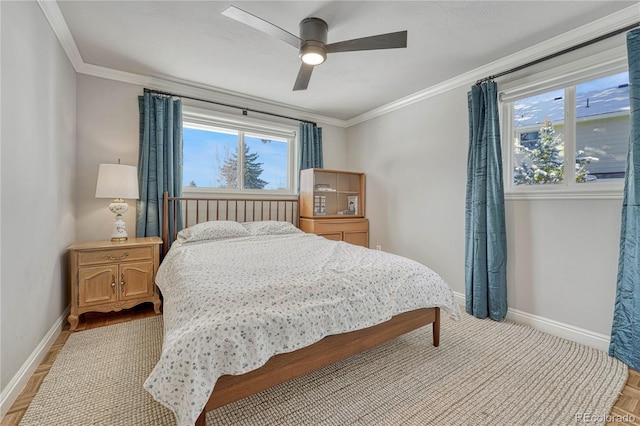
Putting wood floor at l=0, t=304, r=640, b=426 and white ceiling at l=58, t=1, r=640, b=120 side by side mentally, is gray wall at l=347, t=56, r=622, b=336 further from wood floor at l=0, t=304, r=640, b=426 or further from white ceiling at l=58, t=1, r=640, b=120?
wood floor at l=0, t=304, r=640, b=426

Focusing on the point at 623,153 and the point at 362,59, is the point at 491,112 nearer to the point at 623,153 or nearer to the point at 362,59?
the point at 623,153

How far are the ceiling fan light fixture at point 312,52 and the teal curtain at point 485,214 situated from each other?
5.81 feet

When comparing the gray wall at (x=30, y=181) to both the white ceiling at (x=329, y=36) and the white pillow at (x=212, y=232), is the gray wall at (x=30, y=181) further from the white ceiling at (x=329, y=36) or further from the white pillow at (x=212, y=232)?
the white pillow at (x=212, y=232)

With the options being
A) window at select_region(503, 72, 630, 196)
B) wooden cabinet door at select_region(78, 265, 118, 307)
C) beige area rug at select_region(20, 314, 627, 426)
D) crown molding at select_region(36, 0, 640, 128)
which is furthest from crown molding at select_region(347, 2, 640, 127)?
wooden cabinet door at select_region(78, 265, 118, 307)

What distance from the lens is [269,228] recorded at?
11.5 ft

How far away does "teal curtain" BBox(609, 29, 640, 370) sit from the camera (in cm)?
193

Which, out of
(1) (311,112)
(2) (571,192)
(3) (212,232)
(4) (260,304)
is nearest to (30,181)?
(3) (212,232)

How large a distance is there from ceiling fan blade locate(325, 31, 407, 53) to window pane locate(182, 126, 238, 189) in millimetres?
2316

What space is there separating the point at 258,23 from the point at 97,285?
2644 mm

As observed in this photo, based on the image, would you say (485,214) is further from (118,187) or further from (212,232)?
(118,187)

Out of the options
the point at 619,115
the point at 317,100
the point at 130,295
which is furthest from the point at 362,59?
the point at 130,295

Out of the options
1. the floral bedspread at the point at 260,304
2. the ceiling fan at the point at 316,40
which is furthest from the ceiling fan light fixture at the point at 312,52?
the floral bedspread at the point at 260,304

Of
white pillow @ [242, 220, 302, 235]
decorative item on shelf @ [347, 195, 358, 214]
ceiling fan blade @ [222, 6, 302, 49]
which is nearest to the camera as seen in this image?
ceiling fan blade @ [222, 6, 302, 49]

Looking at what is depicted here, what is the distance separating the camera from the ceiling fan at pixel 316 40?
73.5 inches
